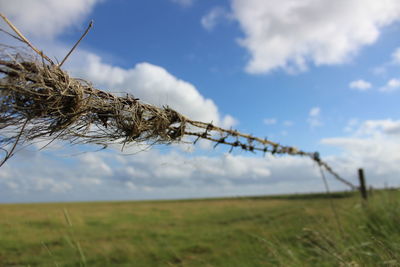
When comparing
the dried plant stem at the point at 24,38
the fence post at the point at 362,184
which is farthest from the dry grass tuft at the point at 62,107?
the fence post at the point at 362,184

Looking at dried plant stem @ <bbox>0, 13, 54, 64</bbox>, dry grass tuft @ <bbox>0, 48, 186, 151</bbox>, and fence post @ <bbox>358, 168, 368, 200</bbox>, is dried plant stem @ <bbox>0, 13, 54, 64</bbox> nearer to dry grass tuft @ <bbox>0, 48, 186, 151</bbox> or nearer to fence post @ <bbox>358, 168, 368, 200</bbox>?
dry grass tuft @ <bbox>0, 48, 186, 151</bbox>

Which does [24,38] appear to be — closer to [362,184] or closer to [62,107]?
[62,107]

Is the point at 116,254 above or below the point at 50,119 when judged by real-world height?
below

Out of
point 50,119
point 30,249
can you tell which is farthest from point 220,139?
point 30,249

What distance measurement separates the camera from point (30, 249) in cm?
730

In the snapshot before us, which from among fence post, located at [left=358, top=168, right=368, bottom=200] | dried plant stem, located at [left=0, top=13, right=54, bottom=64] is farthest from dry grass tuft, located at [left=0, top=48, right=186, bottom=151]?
fence post, located at [left=358, top=168, right=368, bottom=200]

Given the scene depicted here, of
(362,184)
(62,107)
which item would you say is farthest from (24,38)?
(362,184)

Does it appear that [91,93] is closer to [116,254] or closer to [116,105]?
[116,105]

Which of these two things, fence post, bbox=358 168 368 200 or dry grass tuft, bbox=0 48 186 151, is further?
fence post, bbox=358 168 368 200

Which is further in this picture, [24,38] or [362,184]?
[362,184]

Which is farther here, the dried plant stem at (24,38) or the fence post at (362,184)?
the fence post at (362,184)

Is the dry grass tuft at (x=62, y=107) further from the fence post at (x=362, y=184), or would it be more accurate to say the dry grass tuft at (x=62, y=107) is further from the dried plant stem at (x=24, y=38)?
the fence post at (x=362, y=184)

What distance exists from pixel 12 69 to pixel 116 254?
535cm

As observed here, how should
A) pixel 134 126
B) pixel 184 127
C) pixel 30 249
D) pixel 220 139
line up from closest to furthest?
pixel 134 126 → pixel 184 127 → pixel 220 139 → pixel 30 249
